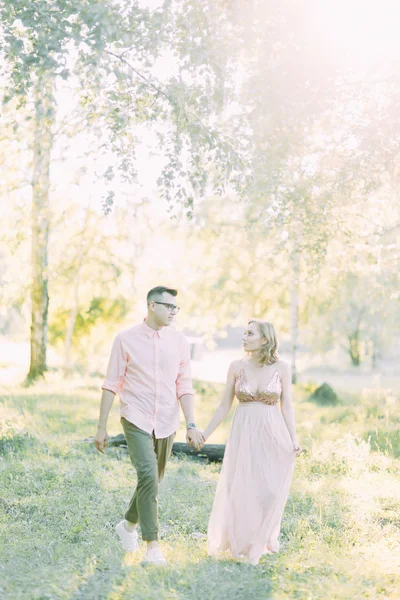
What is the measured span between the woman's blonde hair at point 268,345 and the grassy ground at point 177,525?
1.69m

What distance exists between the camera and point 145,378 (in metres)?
6.35

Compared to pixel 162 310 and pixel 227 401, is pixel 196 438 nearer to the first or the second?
pixel 227 401

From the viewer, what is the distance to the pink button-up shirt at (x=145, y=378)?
632 centimetres

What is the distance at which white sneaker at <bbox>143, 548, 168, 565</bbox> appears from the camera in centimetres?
602

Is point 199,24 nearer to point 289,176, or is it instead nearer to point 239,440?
point 239,440

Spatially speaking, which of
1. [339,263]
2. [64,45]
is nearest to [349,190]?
[339,263]

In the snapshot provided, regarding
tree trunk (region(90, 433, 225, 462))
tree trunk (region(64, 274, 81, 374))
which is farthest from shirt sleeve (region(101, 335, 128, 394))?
tree trunk (region(64, 274, 81, 374))

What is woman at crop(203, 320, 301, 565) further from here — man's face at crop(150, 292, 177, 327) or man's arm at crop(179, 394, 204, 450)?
man's face at crop(150, 292, 177, 327)

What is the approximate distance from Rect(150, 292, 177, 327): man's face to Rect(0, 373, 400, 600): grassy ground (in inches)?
78.5

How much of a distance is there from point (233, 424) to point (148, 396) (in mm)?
805

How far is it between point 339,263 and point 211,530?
14619 mm

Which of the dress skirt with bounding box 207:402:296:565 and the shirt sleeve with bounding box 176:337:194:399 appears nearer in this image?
the dress skirt with bounding box 207:402:296:565

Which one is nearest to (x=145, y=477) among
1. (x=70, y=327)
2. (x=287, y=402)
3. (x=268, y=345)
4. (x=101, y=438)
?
(x=101, y=438)

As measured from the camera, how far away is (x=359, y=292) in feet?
119
